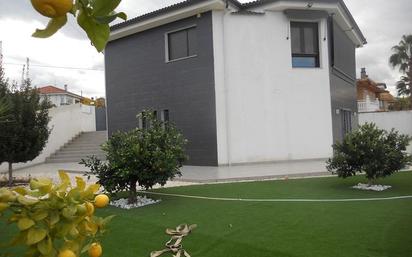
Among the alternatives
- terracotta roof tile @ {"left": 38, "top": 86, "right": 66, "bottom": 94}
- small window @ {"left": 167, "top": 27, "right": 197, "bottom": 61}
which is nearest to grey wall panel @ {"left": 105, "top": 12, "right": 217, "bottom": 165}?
small window @ {"left": 167, "top": 27, "right": 197, "bottom": 61}

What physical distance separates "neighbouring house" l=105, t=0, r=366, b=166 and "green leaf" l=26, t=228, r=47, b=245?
44.3 ft

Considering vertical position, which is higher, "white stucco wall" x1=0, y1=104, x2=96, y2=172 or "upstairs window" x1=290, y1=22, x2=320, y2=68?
"upstairs window" x1=290, y1=22, x2=320, y2=68

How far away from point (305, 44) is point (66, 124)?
41.2ft

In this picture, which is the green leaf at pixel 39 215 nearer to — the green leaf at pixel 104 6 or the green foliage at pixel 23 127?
the green leaf at pixel 104 6

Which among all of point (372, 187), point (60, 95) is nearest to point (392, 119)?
point (372, 187)

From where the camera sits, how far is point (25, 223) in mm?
1026

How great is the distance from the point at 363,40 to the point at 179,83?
37.9ft

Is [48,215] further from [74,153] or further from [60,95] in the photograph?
[60,95]

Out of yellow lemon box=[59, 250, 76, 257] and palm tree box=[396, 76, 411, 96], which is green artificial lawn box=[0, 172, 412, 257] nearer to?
yellow lemon box=[59, 250, 76, 257]

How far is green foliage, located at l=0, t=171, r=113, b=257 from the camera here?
104cm

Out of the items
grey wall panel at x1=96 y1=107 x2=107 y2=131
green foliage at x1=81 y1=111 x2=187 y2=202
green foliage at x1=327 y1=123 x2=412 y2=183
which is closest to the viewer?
green foliage at x1=81 y1=111 x2=187 y2=202

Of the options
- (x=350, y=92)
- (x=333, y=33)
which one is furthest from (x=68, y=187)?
(x=350, y=92)

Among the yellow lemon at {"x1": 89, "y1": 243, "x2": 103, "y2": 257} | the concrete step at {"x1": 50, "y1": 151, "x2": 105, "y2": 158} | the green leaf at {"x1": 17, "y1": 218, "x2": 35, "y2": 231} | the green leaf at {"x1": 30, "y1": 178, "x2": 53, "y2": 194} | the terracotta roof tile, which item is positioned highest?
the terracotta roof tile

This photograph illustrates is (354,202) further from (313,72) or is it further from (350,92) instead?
(350,92)
